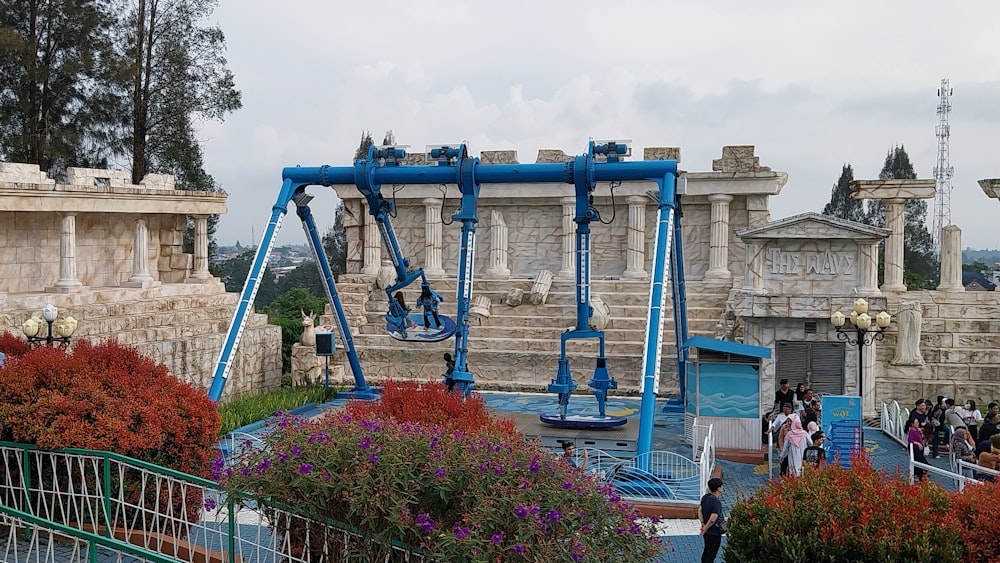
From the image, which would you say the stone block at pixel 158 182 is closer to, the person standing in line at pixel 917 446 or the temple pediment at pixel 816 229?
the temple pediment at pixel 816 229

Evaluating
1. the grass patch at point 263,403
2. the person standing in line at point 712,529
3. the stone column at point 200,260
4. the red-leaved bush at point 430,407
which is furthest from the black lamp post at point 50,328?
the person standing in line at point 712,529

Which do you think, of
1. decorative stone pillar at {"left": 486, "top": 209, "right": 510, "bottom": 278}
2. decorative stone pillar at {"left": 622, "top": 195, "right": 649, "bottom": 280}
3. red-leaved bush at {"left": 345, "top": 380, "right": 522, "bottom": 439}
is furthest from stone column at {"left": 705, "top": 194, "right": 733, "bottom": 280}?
red-leaved bush at {"left": 345, "top": 380, "right": 522, "bottom": 439}

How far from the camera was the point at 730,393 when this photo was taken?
48.9 feet

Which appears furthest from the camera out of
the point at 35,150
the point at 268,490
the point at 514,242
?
the point at 35,150

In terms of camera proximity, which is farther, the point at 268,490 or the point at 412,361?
the point at 412,361

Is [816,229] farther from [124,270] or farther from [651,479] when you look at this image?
[124,270]

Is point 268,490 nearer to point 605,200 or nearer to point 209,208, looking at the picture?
point 209,208

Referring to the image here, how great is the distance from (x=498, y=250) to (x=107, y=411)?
17.6m

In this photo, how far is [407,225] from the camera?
27047mm

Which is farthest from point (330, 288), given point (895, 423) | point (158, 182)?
point (895, 423)

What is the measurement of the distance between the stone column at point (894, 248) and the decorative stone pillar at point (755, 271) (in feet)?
19.4

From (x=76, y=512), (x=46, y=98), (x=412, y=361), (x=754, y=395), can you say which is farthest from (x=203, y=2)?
(x=76, y=512)

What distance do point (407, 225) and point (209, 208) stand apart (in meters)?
5.52

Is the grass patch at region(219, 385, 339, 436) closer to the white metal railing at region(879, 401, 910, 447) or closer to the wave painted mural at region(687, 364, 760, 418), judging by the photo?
the wave painted mural at region(687, 364, 760, 418)
